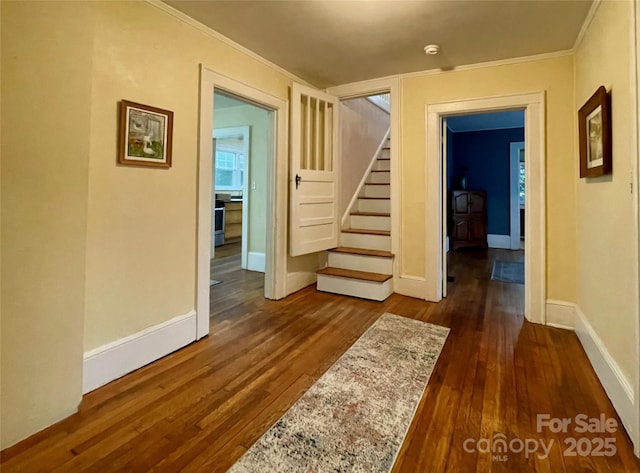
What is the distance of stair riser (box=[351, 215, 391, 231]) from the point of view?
4105mm

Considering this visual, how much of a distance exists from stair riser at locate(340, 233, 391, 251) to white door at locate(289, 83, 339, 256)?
0.25m

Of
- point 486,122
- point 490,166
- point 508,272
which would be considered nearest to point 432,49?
point 508,272

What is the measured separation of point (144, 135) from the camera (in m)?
1.96

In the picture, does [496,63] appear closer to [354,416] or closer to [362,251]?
[362,251]

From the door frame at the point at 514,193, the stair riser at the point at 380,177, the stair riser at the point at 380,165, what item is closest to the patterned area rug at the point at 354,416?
the stair riser at the point at 380,177

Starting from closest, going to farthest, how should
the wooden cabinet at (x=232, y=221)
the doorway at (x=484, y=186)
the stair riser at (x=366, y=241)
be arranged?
the stair riser at (x=366, y=241)
the doorway at (x=484, y=186)
the wooden cabinet at (x=232, y=221)

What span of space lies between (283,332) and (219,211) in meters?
4.63

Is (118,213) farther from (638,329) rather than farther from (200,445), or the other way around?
(638,329)

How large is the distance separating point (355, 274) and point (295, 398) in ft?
6.34

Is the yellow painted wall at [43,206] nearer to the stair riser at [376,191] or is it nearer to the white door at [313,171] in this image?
the white door at [313,171]

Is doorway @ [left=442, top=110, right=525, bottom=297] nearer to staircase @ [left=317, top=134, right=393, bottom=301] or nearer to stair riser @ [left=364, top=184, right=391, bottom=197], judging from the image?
stair riser @ [left=364, top=184, right=391, bottom=197]

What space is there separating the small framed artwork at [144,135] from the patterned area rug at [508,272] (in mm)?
3971

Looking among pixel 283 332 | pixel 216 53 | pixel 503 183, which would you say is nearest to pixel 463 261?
pixel 503 183

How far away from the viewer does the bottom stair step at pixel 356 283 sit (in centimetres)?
328
